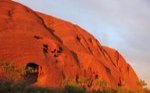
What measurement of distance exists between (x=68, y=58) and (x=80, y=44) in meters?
9.90

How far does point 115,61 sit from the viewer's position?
80.9 m

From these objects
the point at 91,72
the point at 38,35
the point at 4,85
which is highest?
the point at 38,35

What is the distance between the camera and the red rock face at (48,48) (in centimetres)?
5025

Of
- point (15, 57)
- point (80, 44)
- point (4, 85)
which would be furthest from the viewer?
point (80, 44)

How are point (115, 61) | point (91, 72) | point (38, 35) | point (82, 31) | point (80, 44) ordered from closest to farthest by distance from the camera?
point (38, 35) < point (91, 72) < point (80, 44) < point (82, 31) < point (115, 61)

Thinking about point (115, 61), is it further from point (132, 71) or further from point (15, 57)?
point (15, 57)

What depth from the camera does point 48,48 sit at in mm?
55281

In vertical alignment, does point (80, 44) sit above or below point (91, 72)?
above

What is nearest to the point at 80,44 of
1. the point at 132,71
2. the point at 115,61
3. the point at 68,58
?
the point at 68,58

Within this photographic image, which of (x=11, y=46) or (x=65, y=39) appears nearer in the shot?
(x=11, y=46)

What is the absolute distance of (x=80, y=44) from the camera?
66.3m

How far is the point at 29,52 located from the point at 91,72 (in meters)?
13.2

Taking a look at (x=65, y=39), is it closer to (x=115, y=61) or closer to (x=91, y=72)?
(x=91, y=72)

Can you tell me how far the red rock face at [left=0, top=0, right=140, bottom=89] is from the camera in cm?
5025
